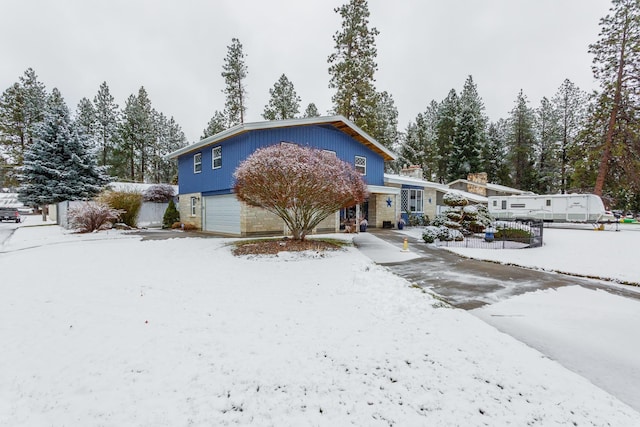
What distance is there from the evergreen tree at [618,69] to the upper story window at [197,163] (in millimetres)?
30208

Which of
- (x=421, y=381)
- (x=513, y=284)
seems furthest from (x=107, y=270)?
(x=513, y=284)

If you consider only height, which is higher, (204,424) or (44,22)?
(44,22)

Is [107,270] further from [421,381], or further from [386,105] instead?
[386,105]

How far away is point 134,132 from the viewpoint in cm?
3459

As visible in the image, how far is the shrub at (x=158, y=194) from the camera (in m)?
22.5

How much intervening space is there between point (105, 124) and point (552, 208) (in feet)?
157

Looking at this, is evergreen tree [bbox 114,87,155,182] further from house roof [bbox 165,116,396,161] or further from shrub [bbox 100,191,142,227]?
shrub [bbox 100,191,142,227]

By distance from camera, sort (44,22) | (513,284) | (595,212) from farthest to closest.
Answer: (595,212)
(44,22)
(513,284)

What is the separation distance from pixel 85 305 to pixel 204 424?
375 cm

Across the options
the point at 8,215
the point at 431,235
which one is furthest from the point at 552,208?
the point at 8,215

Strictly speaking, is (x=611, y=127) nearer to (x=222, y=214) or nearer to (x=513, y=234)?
(x=513, y=234)

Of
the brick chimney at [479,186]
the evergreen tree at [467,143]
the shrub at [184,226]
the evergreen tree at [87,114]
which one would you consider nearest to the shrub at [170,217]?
the shrub at [184,226]

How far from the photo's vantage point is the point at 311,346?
133 inches

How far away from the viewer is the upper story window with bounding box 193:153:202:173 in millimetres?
17188
